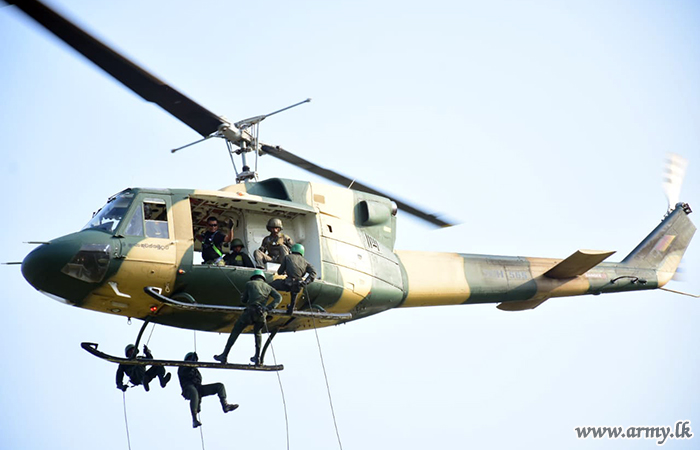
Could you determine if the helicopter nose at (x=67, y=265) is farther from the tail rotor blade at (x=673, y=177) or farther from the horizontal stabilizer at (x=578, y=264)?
the tail rotor blade at (x=673, y=177)

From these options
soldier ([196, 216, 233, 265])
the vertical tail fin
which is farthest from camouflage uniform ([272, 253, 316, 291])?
the vertical tail fin

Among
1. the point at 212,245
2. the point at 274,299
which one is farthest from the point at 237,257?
the point at 274,299

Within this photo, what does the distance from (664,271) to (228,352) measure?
31.0 feet

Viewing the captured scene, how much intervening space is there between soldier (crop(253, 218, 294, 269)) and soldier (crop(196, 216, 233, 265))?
1.61 ft

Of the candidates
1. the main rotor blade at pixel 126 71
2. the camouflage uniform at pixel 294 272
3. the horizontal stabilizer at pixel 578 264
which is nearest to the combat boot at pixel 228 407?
the camouflage uniform at pixel 294 272

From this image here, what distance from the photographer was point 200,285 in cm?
1159

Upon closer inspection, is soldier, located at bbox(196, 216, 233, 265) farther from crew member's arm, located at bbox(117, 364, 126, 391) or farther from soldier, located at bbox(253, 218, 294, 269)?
crew member's arm, located at bbox(117, 364, 126, 391)

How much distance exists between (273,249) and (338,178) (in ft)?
9.81

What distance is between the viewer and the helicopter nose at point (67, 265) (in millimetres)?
11000

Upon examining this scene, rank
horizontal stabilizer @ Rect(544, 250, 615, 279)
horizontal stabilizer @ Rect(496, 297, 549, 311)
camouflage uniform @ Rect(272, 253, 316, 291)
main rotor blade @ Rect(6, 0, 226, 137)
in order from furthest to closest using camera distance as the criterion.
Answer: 1. horizontal stabilizer @ Rect(496, 297, 549, 311)
2. horizontal stabilizer @ Rect(544, 250, 615, 279)
3. camouflage uniform @ Rect(272, 253, 316, 291)
4. main rotor blade @ Rect(6, 0, 226, 137)

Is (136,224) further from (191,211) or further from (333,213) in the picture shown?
(333,213)

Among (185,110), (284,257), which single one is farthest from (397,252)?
(185,110)

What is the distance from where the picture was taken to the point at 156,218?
11.7 meters

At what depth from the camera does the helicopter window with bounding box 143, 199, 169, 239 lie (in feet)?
37.8
